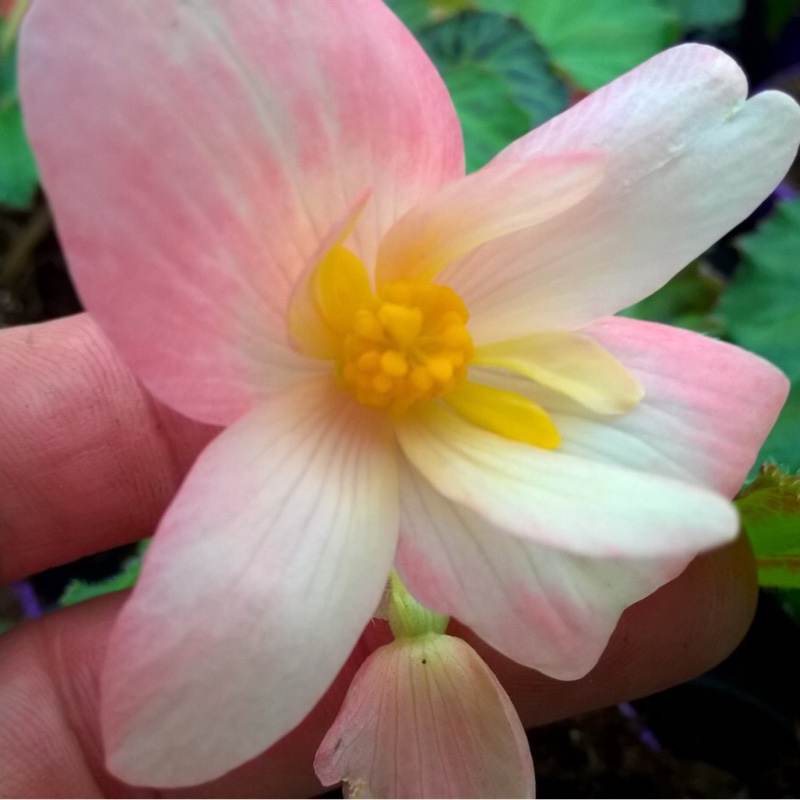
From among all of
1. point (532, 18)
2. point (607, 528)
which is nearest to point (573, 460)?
point (607, 528)

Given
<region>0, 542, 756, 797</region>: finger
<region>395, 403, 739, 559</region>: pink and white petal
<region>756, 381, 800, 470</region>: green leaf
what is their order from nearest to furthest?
<region>395, 403, 739, 559</region>: pink and white petal < <region>0, 542, 756, 797</region>: finger < <region>756, 381, 800, 470</region>: green leaf

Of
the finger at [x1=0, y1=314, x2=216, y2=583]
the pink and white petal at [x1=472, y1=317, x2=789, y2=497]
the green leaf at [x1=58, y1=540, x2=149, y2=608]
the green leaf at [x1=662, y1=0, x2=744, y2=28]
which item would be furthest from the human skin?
the green leaf at [x1=662, y1=0, x2=744, y2=28]

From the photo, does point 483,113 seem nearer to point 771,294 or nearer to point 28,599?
point 771,294

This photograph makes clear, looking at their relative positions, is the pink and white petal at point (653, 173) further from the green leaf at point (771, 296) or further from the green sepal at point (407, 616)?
the green leaf at point (771, 296)

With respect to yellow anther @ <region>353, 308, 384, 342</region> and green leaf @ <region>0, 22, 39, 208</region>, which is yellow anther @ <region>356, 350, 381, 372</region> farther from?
green leaf @ <region>0, 22, 39, 208</region>

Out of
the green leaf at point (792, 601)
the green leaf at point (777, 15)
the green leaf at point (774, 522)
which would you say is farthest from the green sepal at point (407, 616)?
the green leaf at point (777, 15)

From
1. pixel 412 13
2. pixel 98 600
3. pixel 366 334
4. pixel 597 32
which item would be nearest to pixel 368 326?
pixel 366 334
